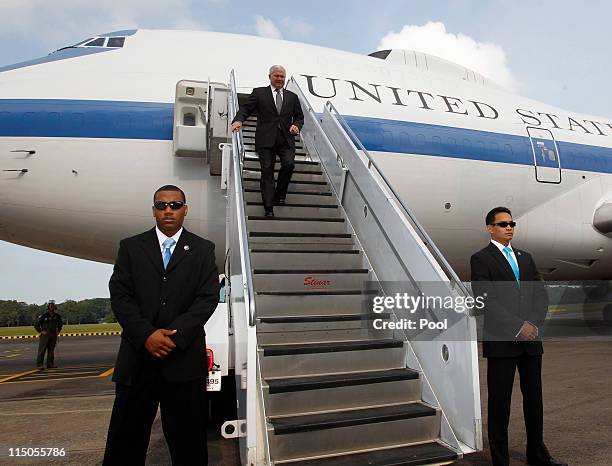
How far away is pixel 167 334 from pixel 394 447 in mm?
1625

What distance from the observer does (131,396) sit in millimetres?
2430

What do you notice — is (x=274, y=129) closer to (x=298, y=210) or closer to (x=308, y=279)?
(x=298, y=210)

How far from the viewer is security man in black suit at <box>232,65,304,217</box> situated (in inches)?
199

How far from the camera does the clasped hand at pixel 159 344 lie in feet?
7.66

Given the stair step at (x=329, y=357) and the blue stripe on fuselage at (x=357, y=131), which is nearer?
the stair step at (x=329, y=357)

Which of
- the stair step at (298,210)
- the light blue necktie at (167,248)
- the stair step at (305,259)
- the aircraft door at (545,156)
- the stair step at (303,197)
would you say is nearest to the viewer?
the light blue necktie at (167,248)

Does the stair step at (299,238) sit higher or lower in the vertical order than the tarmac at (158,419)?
higher

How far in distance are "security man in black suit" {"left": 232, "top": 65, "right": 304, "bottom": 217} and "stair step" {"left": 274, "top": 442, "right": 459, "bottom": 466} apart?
9.02ft

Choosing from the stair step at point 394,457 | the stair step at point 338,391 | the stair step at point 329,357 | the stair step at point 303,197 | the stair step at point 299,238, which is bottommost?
the stair step at point 394,457

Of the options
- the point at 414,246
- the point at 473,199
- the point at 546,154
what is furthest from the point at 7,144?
the point at 546,154

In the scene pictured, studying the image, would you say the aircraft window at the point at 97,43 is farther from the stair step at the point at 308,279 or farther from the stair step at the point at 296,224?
the stair step at the point at 308,279

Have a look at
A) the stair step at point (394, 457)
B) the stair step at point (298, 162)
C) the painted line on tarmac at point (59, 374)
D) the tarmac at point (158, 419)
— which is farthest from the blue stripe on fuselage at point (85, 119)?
the stair step at point (394, 457)

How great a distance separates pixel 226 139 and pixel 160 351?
4257mm

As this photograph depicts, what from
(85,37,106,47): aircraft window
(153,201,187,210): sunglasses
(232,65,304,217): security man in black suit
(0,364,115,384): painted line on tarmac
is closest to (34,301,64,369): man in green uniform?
(0,364,115,384): painted line on tarmac
